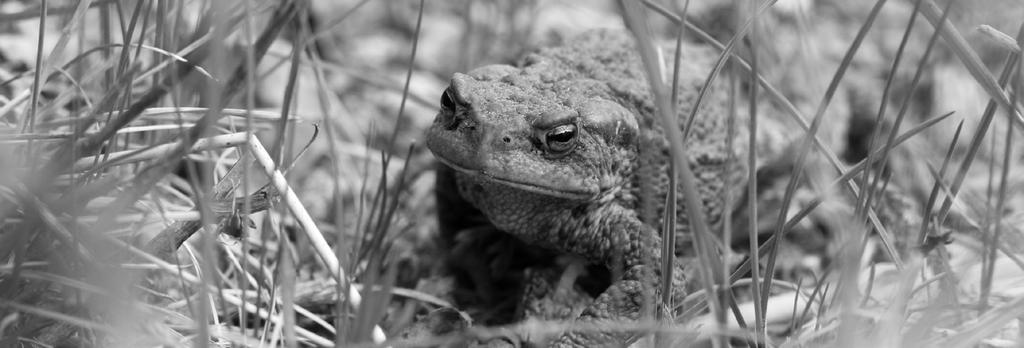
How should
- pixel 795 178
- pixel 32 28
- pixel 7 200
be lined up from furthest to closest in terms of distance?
pixel 32 28, pixel 795 178, pixel 7 200

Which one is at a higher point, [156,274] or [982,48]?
[982,48]

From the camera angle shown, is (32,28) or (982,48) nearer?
(32,28)

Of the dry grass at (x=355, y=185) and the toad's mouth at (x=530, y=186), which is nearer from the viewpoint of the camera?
the dry grass at (x=355, y=185)

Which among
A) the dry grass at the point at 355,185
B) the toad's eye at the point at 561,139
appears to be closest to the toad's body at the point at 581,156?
the toad's eye at the point at 561,139


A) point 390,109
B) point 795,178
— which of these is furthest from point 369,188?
point 795,178

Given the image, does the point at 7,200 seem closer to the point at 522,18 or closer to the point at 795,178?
the point at 795,178

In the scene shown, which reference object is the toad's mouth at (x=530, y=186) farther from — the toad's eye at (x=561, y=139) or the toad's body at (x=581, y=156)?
the toad's eye at (x=561, y=139)

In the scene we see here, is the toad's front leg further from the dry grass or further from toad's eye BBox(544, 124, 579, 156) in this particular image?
toad's eye BBox(544, 124, 579, 156)
